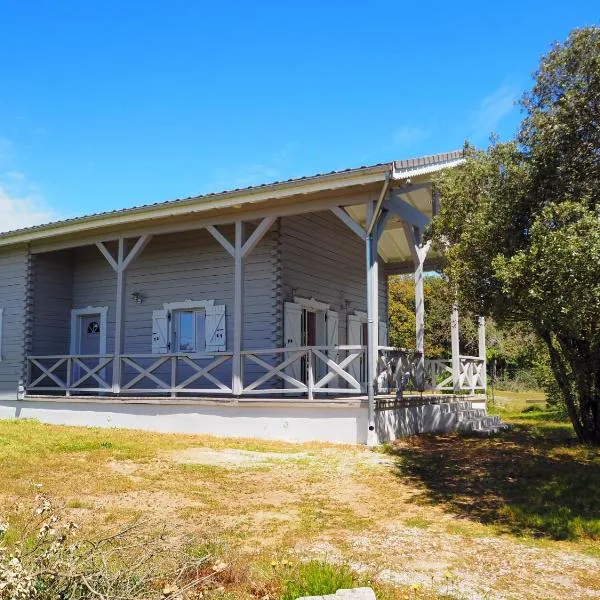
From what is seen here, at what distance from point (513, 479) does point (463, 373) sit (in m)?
6.84

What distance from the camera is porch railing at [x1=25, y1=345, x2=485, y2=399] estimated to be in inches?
412

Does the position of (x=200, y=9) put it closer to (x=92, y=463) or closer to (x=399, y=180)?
(x=399, y=180)

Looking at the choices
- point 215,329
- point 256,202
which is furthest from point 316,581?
point 215,329

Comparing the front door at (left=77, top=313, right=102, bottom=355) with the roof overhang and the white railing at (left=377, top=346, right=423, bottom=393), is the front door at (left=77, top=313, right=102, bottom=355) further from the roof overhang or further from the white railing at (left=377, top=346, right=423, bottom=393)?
the white railing at (left=377, top=346, right=423, bottom=393)

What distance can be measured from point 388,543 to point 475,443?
6005mm

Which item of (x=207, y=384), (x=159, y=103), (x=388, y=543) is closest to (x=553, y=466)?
(x=388, y=543)

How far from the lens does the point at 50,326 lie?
14898mm

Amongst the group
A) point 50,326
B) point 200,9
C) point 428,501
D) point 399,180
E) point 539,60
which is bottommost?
point 428,501

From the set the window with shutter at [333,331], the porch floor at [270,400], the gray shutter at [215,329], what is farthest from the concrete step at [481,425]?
the gray shutter at [215,329]

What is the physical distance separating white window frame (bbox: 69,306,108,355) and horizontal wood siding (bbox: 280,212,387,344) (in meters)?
5.09

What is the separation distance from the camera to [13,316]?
48.1 feet

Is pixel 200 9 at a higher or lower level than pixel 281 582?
higher

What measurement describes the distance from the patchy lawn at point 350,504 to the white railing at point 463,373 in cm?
331

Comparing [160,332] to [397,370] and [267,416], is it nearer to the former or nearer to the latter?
[267,416]
